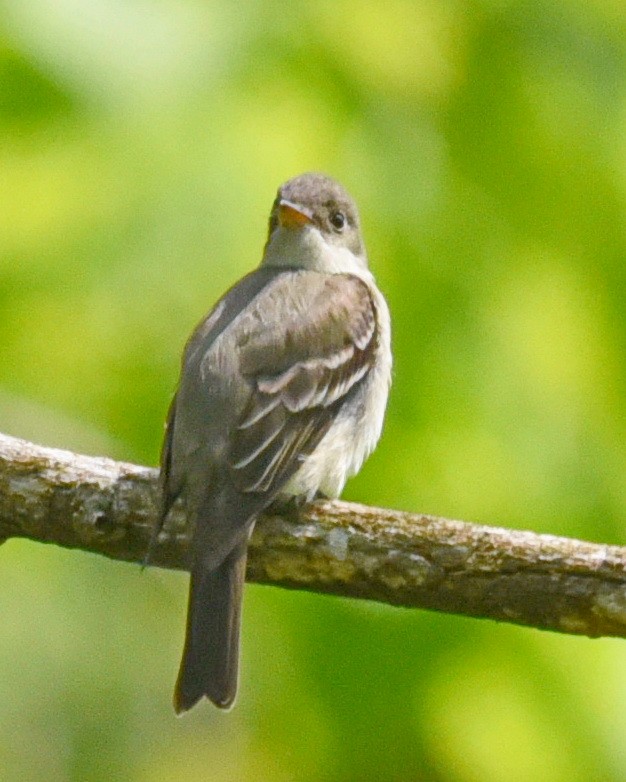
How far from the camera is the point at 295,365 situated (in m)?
4.30

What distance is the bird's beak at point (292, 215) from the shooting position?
4820 millimetres

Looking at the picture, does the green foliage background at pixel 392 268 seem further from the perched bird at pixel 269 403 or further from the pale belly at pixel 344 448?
the pale belly at pixel 344 448

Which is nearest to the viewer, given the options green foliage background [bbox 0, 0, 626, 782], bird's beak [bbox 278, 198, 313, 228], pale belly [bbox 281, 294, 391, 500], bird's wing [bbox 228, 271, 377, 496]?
green foliage background [bbox 0, 0, 626, 782]

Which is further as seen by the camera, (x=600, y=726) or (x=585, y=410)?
(x=585, y=410)

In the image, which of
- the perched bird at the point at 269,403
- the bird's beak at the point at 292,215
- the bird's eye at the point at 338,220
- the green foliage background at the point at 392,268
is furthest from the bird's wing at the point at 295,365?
the green foliage background at the point at 392,268

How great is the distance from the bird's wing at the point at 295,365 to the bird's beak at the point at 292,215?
0.20 m

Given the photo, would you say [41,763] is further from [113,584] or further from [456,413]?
[456,413]

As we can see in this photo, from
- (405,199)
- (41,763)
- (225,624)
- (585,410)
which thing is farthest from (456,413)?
(41,763)

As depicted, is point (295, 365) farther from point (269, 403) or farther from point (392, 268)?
point (392, 268)

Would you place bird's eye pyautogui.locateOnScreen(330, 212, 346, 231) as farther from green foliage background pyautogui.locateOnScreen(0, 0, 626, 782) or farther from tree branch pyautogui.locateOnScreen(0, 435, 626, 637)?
tree branch pyautogui.locateOnScreen(0, 435, 626, 637)

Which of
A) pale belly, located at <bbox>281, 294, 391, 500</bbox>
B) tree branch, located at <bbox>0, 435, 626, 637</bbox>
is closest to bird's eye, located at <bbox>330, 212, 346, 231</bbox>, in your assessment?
pale belly, located at <bbox>281, 294, 391, 500</bbox>

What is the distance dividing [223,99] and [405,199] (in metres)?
0.52

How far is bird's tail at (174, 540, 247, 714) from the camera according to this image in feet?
12.3

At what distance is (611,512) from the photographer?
134 inches
